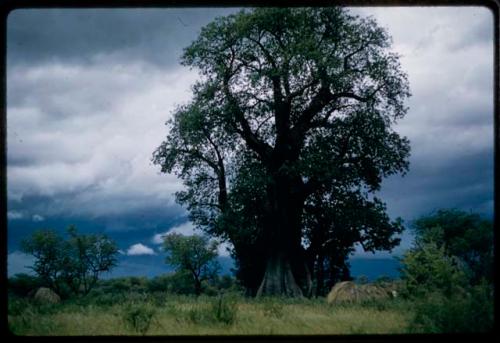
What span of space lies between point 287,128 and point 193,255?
3923 millimetres

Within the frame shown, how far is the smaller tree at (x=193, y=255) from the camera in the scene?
10977mm

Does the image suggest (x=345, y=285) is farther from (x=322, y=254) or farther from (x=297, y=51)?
(x=297, y=51)

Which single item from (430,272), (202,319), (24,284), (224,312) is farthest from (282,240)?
(24,284)

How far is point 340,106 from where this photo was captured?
12586 mm

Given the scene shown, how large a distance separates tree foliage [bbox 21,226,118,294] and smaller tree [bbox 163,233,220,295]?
1290mm

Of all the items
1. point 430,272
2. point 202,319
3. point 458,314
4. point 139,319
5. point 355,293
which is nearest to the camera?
point 458,314

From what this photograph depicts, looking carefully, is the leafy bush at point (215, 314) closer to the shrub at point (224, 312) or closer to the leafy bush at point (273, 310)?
the shrub at point (224, 312)

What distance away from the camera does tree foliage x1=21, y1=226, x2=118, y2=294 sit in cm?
970

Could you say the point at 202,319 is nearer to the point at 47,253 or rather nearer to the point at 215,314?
the point at 215,314

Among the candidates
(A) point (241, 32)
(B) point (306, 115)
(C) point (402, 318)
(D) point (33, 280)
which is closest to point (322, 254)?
Result: (B) point (306, 115)

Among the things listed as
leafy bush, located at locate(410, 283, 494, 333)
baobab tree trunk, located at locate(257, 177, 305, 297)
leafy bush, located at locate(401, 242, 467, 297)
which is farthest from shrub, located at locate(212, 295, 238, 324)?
baobab tree trunk, located at locate(257, 177, 305, 297)

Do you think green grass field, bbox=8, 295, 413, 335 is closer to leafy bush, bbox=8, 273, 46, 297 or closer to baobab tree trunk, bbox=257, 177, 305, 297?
leafy bush, bbox=8, 273, 46, 297

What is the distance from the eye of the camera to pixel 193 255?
1123 cm

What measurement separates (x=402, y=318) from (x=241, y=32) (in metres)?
7.59
